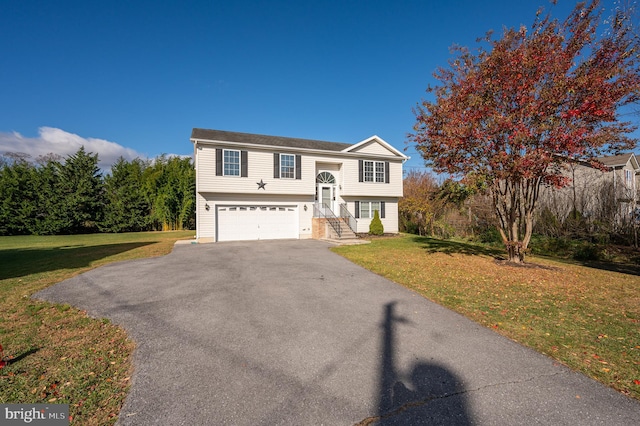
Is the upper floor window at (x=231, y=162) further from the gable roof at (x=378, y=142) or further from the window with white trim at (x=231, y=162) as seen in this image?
the gable roof at (x=378, y=142)

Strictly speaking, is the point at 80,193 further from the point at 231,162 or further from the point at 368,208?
the point at 368,208

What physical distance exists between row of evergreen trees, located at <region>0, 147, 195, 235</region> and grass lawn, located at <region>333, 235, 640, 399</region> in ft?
65.6

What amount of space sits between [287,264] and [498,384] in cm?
682

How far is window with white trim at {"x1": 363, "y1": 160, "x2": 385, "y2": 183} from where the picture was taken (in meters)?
18.7

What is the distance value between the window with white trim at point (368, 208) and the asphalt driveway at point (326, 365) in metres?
12.7

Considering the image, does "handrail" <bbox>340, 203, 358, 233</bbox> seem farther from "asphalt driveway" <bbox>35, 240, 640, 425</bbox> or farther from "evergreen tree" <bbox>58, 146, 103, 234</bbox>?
"evergreen tree" <bbox>58, 146, 103, 234</bbox>

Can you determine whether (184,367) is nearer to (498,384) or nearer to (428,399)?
(428,399)

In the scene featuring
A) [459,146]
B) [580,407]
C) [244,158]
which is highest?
[244,158]

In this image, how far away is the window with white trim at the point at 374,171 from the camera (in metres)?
18.7

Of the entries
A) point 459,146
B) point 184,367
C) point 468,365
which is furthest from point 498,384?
point 459,146

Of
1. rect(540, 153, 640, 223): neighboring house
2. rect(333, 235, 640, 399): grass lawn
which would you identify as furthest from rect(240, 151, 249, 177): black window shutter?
rect(540, 153, 640, 223): neighboring house

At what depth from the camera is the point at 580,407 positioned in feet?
8.38

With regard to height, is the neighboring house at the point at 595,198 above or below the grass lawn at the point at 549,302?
above

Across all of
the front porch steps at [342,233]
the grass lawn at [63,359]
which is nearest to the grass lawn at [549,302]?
the grass lawn at [63,359]
